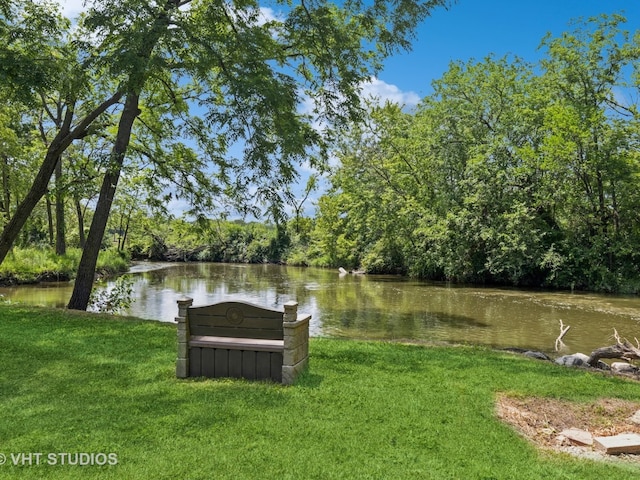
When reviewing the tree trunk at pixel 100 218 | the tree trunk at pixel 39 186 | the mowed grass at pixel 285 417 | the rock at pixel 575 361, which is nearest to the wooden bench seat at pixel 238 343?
the mowed grass at pixel 285 417

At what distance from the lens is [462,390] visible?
5.38 m


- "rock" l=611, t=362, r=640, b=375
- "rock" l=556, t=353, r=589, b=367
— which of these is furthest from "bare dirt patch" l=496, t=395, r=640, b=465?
"rock" l=611, t=362, r=640, b=375

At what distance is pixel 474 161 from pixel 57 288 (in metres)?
20.9

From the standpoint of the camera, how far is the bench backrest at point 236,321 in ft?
17.1

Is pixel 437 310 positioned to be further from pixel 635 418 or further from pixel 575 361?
pixel 635 418

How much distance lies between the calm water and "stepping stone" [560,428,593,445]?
22.9 ft

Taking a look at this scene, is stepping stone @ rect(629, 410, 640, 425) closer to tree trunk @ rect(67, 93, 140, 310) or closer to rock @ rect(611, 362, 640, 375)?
rock @ rect(611, 362, 640, 375)

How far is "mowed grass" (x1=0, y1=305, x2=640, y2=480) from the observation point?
3.43 m

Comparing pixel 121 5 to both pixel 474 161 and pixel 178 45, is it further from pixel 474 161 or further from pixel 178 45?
pixel 474 161

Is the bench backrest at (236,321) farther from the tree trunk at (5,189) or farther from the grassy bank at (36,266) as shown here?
the tree trunk at (5,189)

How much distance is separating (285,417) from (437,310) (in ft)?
44.2

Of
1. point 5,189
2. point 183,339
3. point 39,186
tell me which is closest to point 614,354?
point 183,339

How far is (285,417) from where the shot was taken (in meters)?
4.29

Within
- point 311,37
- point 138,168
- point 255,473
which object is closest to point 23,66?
point 138,168
